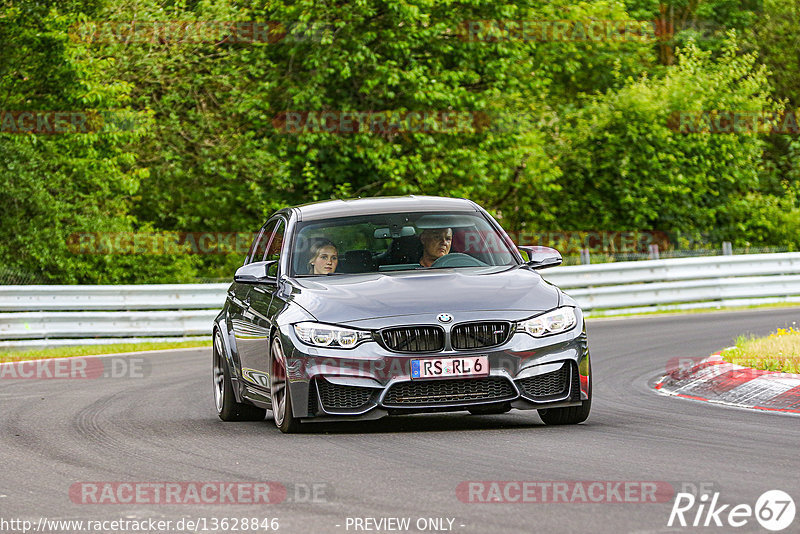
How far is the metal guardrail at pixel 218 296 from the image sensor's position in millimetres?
20297

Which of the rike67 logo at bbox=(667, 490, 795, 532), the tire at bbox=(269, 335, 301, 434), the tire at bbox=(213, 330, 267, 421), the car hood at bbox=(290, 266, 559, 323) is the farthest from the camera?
the tire at bbox=(213, 330, 267, 421)

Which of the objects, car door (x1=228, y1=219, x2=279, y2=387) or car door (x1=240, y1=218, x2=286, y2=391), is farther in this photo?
car door (x1=228, y1=219, x2=279, y2=387)

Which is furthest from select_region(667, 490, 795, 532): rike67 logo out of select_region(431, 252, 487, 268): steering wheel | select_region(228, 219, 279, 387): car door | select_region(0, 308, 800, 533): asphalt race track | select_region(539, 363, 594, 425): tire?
select_region(228, 219, 279, 387): car door

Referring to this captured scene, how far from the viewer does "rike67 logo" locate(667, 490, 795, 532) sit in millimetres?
5676

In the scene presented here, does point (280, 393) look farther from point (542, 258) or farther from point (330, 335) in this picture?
point (542, 258)

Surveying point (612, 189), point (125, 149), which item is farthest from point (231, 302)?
point (612, 189)

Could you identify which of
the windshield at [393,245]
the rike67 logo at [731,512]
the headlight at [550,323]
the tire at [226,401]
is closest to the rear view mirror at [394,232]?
the windshield at [393,245]

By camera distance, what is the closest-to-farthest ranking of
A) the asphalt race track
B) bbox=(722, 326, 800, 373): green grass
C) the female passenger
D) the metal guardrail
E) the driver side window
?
the asphalt race track < the female passenger < bbox=(722, 326, 800, 373): green grass < the driver side window < the metal guardrail

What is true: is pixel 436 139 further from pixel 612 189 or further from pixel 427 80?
pixel 612 189

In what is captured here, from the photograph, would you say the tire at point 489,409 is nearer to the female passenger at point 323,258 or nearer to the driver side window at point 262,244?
the female passenger at point 323,258

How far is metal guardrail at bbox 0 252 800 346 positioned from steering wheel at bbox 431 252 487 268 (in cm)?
1141

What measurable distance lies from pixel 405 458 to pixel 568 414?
6.24ft

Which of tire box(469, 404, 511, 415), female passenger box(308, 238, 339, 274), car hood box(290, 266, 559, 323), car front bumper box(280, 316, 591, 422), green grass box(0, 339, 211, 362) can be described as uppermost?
female passenger box(308, 238, 339, 274)

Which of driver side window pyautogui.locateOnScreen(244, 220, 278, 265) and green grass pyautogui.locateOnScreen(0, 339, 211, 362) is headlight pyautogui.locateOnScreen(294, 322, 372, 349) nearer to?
driver side window pyautogui.locateOnScreen(244, 220, 278, 265)
